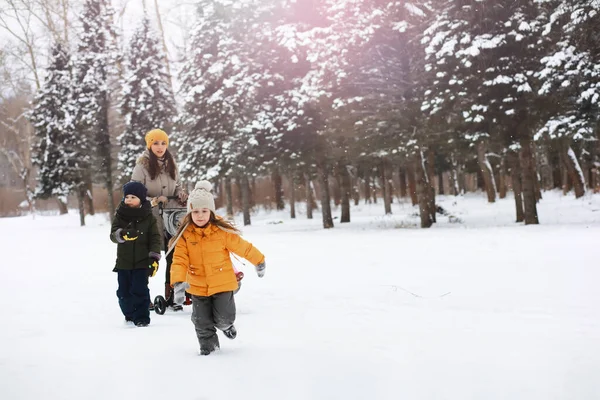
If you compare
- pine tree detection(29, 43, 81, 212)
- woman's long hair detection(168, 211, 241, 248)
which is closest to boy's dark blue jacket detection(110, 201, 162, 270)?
woman's long hair detection(168, 211, 241, 248)

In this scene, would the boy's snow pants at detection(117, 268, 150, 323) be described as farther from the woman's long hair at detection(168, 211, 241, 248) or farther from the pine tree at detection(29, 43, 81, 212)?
the pine tree at detection(29, 43, 81, 212)

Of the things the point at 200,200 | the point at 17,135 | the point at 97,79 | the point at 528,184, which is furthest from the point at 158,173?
the point at 17,135

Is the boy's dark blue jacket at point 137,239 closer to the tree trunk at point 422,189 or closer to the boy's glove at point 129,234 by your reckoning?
the boy's glove at point 129,234

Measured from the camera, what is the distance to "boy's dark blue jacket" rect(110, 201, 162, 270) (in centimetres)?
565

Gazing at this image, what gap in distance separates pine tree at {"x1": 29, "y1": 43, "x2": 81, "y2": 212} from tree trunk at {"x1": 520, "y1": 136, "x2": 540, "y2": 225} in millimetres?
30769

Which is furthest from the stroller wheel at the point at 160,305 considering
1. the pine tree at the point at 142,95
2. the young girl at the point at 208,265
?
the pine tree at the point at 142,95

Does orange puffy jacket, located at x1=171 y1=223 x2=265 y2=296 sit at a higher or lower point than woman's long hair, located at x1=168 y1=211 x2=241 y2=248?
lower

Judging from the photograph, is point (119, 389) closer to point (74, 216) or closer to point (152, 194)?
point (152, 194)

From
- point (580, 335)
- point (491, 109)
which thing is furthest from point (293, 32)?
point (580, 335)

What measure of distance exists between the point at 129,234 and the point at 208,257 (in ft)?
5.23

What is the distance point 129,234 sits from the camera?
5.61 m

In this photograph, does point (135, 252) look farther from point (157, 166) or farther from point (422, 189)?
point (422, 189)

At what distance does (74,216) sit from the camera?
45.2m

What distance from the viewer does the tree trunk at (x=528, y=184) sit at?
1714cm
